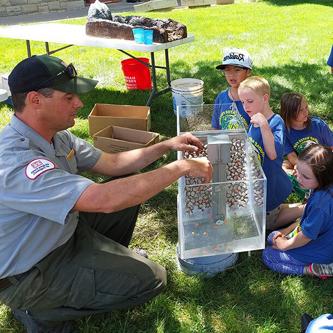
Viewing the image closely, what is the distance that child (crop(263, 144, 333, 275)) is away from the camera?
2357 millimetres

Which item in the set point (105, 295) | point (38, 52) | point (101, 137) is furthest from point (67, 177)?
point (38, 52)

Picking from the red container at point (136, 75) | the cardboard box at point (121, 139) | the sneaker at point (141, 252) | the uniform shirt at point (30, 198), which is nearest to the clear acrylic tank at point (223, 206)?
the sneaker at point (141, 252)

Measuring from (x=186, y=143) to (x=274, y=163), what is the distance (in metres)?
0.59

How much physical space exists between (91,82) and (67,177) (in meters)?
0.68

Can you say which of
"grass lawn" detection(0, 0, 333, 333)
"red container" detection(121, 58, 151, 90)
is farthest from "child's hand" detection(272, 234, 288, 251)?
"red container" detection(121, 58, 151, 90)

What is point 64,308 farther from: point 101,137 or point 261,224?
point 101,137

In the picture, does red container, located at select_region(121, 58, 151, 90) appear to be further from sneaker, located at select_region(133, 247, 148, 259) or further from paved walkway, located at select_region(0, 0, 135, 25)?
paved walkway, located at select_region(0, 0, 135, 25)

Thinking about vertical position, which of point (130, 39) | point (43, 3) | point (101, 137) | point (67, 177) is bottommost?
point (43, 3)

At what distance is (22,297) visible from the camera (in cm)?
213

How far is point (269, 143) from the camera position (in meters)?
2.61

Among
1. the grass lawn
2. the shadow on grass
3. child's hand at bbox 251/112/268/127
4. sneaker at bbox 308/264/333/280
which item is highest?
child's hand at bbox 251/112/268/127

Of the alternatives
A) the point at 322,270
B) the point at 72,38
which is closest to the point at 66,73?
the point at 322,270

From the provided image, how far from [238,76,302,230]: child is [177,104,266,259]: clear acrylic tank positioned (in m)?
0.11

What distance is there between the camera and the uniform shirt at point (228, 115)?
119 inches
